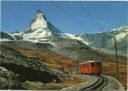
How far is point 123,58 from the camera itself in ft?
49.1

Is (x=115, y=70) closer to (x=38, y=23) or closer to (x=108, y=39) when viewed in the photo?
(x=108, y=39)

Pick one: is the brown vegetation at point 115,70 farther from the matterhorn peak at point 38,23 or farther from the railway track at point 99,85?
the matterhorn peak at point 38,23

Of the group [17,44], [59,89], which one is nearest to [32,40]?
[17,44]

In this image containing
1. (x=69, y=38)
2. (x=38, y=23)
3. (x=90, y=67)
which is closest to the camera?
(x=38, y=23)

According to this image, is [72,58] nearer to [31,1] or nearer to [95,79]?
[95,79]

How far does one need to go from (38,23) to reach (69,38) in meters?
0.82

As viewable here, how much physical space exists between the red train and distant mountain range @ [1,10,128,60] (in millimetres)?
170

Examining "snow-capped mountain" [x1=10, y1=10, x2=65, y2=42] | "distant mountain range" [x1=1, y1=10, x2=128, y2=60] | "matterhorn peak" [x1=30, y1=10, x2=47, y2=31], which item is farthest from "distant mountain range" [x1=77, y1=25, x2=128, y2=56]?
"matterhorn peak" [x1=30, y1=10, x2=47, y2=31]

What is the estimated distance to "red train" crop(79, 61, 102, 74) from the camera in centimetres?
1524

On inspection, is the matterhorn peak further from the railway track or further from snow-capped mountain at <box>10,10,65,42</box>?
the railway track

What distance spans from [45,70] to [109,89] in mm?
1581

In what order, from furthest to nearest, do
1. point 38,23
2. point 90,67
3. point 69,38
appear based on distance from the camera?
point 90,67
point 69,38
point 38,23

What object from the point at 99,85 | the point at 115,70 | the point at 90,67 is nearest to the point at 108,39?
the point at 115,70

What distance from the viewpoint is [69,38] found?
15.1m
